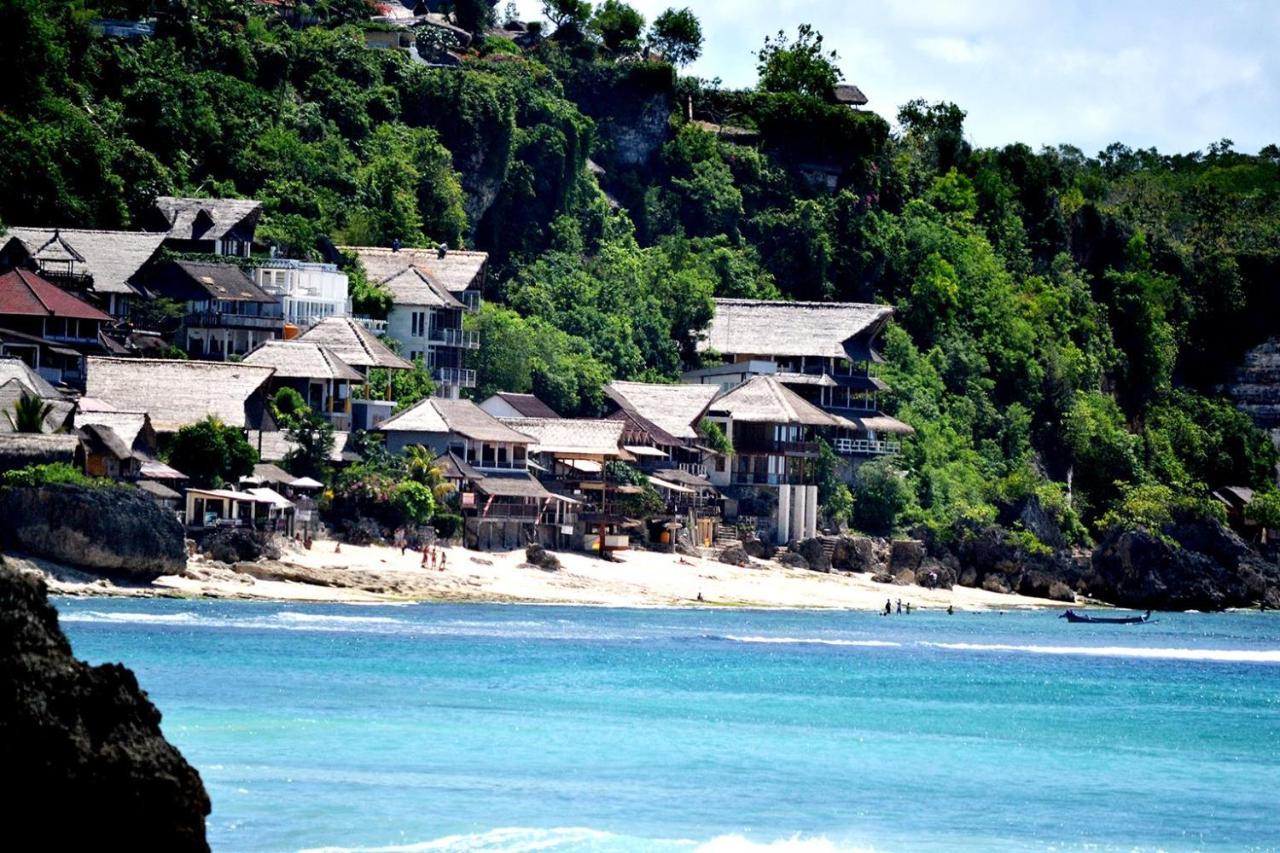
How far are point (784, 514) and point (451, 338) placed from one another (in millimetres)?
12500

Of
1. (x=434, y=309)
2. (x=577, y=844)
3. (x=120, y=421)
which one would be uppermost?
(x=434, y=309)

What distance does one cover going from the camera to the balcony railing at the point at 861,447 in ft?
282

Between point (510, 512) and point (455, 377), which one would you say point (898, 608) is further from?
point (455, 377)

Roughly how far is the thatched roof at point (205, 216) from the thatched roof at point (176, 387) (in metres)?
10.8

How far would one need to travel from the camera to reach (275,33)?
9506 centimetres

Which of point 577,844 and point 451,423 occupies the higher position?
point 451,423

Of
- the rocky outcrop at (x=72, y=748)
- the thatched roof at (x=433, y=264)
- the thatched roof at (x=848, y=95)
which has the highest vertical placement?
the thatched roof at (x=848, y=95)

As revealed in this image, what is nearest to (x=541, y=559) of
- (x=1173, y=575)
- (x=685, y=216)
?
(x=1173, y=575)

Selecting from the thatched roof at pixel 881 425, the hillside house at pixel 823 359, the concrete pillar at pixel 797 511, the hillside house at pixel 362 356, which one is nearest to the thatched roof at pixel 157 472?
the hillside house at pixel 362 356

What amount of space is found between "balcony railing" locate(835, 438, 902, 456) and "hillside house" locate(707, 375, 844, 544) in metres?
1.96

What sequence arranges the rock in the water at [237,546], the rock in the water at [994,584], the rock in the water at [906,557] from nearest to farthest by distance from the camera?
the rock in the water at [237,546] → the rock in the water at [906,557] → the rock in the water at [994,584]

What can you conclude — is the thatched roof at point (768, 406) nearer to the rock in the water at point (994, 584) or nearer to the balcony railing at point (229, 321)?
the rock in the water at point (994, 584)

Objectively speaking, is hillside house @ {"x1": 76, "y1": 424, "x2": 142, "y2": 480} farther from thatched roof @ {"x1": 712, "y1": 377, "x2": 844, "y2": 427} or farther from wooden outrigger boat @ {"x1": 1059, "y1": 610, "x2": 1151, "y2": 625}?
wooden outrigger boat @ {"x1": 1059, "y1": 610, "x2": 1151, "y2": 625}

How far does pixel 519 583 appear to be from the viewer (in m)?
64.5
